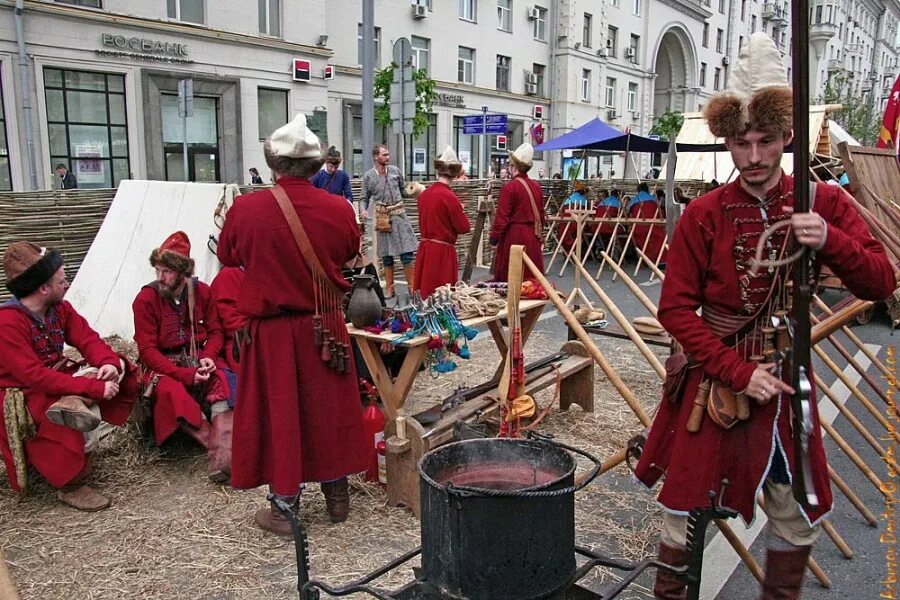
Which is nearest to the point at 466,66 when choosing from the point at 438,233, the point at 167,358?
the point at 438,233

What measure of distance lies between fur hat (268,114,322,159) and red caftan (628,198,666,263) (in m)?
10.0

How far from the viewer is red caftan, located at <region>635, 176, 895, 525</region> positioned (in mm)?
2082

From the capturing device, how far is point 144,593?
9.73ft

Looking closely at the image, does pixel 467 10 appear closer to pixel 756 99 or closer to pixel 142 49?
pixel 142 49

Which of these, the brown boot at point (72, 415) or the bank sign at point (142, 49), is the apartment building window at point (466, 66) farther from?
the brown boot at point (72, 415)

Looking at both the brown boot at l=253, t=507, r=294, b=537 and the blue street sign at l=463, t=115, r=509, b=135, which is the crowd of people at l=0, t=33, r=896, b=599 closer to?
the brown boot at l=253, t=507, r=294, b=537

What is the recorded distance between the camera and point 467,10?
92.3ft

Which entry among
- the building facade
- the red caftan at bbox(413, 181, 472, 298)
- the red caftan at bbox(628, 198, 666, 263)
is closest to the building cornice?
the building facade

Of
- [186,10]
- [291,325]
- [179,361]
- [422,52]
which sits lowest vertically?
[179,361]

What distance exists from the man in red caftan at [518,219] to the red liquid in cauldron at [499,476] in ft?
16.7

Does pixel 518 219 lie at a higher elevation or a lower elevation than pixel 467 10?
lower

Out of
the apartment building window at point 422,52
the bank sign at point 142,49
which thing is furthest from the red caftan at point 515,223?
the apartment building window at point 422,52

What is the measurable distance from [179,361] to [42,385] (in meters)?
0.82

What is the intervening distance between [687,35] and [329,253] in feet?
147
